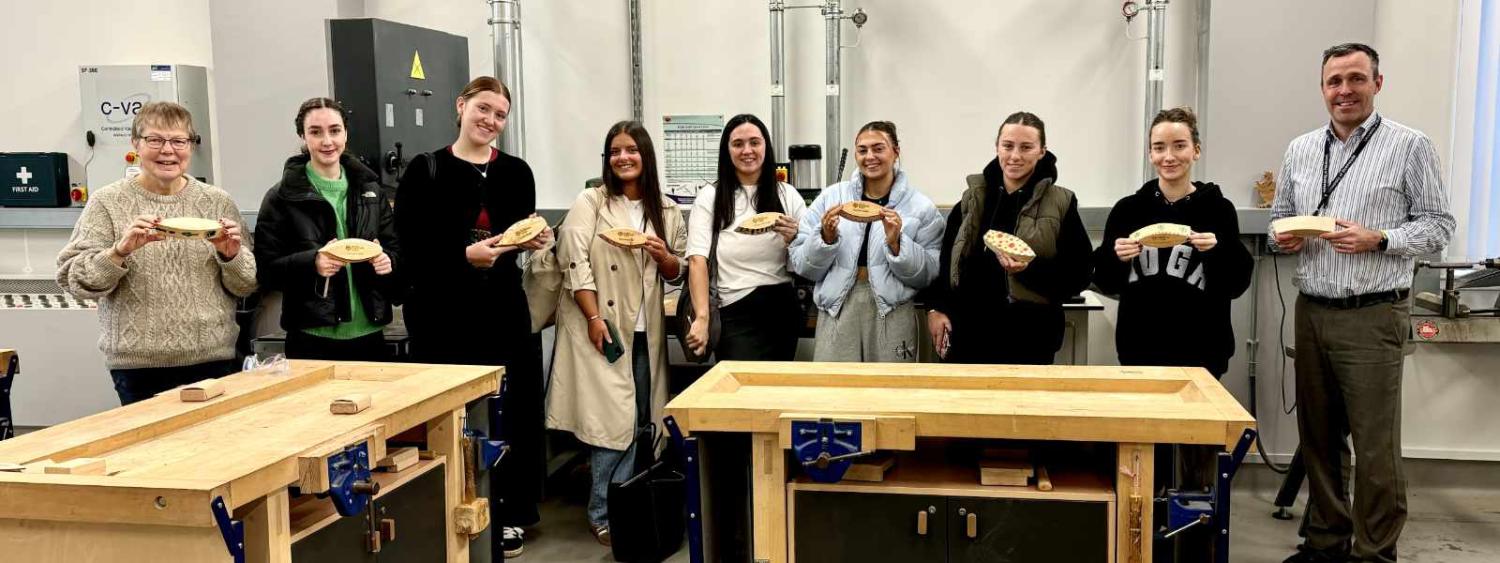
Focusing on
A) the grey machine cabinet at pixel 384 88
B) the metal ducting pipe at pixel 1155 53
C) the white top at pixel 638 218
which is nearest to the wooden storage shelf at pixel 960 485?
the white top at pixel 638 218

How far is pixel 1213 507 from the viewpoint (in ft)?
6.92

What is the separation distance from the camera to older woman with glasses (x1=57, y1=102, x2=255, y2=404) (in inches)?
111

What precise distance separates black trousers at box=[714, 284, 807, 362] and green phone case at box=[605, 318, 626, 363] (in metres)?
0.32

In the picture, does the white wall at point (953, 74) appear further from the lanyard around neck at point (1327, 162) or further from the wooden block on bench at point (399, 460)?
the wooden block on bench at point (399, 460)

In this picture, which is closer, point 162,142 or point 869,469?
point 869,469

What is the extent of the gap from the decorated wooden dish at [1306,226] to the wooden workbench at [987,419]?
2.30ft

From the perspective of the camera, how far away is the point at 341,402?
7.39 ft

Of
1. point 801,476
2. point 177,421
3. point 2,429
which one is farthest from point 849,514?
point 2,429

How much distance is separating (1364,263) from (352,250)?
2.90 meters

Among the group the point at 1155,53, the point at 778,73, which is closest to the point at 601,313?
Answer: the point at 778,73

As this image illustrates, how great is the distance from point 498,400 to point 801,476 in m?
0.99

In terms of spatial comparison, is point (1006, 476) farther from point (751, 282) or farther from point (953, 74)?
point (953, 74)

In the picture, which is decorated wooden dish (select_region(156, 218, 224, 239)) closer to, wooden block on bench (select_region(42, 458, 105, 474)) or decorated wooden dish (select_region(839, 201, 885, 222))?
wooden block on bench (select_region(42, 458, 105, 474))

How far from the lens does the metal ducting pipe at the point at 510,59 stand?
4859 mm
